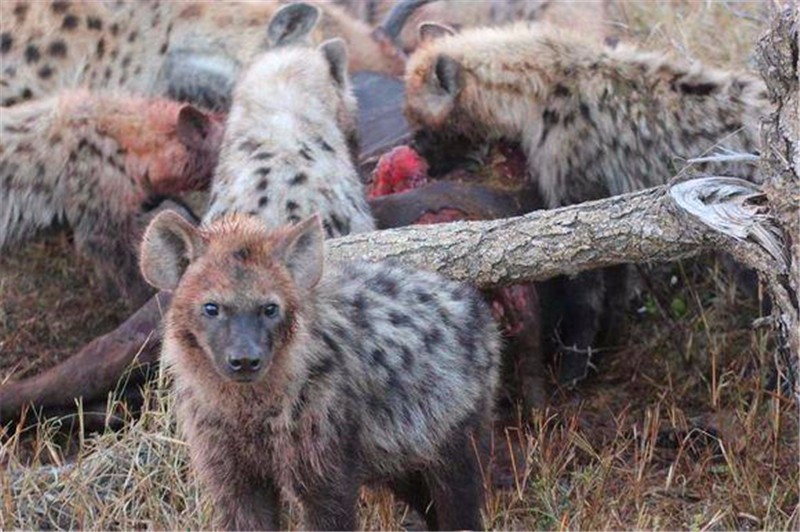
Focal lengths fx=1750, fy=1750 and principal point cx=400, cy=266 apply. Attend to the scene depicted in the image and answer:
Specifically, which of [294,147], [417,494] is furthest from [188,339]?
[294,147]

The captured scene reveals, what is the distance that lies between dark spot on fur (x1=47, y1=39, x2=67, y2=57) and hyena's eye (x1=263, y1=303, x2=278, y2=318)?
368 centimetres

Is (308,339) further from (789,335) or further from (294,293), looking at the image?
(789,335)

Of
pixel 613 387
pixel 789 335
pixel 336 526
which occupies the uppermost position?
pixel 789 335

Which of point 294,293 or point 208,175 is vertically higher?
point 294,293

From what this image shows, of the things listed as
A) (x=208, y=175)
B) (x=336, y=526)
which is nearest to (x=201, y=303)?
(x=336, y=526)

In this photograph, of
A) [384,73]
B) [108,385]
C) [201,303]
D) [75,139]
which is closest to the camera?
[201,303]

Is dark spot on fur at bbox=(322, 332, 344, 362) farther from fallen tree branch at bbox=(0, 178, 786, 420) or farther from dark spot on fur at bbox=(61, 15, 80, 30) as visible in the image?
dark spot on fur at bbox=(61, 15, 80, 30)

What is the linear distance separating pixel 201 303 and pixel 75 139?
7.83ft

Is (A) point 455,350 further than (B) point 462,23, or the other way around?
(B) point 462,23

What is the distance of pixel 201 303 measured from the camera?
4008mm

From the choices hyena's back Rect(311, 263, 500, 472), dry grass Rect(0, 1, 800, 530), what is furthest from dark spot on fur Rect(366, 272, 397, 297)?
dry grass Rect(0, 1, 800, 530)

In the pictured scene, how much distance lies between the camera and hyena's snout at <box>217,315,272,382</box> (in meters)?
3.88

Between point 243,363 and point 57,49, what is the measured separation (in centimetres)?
383

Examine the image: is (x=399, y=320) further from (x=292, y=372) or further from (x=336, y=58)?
(x=336, y=58)
